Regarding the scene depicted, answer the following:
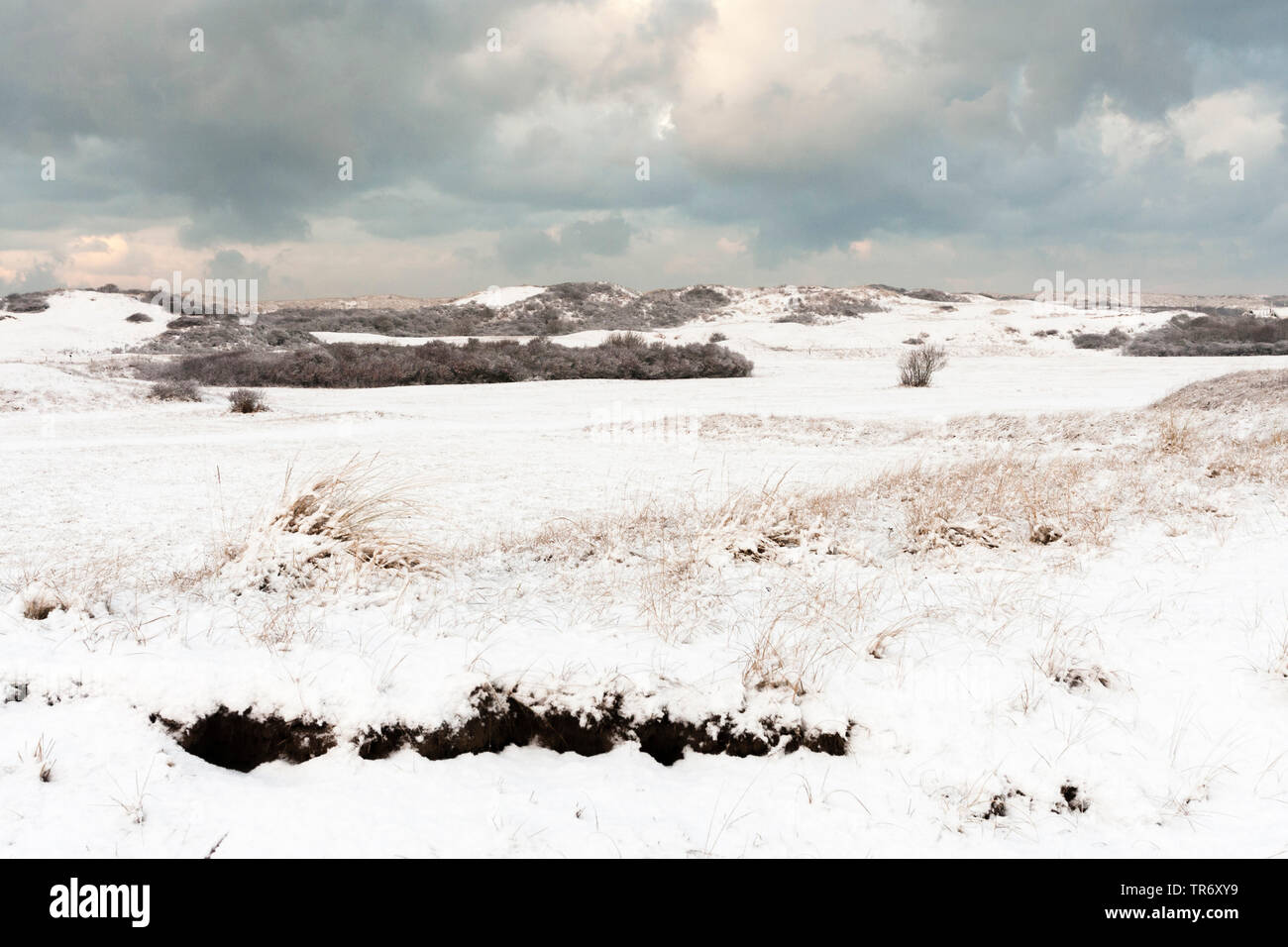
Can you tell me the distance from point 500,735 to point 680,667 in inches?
32.5

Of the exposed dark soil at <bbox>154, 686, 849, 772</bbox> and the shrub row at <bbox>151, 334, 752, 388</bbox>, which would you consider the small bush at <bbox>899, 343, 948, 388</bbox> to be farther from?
the exposed dark soil at <bbox>154, 686, 849, 772</bbox>

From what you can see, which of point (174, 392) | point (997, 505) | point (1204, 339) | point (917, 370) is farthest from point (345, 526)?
point (1204, 339)

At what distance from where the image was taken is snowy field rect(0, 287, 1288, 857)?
2.56m

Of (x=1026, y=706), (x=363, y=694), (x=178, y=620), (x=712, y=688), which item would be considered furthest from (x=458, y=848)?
(x=1026, y=706)

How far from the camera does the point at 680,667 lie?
3.35 meters

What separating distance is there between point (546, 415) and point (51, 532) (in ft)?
37.1

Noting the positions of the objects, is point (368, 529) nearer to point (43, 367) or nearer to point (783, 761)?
point (783, 761)

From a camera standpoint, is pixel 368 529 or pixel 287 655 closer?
pixel 287 655

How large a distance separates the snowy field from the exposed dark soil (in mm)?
19

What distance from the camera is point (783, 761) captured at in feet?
9.75
